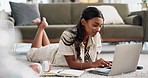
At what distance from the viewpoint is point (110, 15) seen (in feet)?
13.5

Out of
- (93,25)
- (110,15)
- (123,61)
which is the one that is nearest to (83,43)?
(93,25)

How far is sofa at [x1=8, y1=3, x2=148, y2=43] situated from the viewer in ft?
11.4

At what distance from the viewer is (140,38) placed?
12.0 ft

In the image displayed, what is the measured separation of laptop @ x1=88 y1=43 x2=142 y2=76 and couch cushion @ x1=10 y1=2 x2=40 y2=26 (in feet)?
6.95

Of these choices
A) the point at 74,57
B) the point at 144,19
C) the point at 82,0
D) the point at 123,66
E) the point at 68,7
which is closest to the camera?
the point at 123,66

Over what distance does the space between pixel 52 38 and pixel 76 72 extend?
5.67ft

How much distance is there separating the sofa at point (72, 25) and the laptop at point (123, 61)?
1.57 m

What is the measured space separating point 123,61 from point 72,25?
6.95 feet

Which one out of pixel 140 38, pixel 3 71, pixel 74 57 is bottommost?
pixel 140 38

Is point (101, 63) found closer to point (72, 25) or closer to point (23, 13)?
point (72, 25)

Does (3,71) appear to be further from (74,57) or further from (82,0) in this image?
(82,0)

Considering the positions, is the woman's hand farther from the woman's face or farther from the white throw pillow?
the white throw pillow

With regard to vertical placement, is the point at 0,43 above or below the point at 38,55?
above

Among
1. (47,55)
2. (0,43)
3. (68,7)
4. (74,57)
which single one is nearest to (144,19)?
(68,7)
